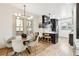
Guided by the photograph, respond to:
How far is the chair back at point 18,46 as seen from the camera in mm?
1960

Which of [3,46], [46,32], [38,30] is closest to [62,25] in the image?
[46,32]

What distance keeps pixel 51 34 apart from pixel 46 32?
0.32ft

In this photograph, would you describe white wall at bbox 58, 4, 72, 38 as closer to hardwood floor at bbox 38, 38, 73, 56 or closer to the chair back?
hardwood floor at bbox 38, 38, 73, 56

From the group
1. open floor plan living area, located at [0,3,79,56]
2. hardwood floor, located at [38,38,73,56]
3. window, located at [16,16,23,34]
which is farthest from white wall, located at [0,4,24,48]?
hardwood floor, located at [38,38,73,56]

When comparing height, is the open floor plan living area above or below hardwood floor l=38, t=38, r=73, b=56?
above

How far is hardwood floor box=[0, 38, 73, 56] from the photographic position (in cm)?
194

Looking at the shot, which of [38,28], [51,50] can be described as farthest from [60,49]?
[38,28]

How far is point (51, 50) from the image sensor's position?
197 cm

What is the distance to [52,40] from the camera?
202 cm

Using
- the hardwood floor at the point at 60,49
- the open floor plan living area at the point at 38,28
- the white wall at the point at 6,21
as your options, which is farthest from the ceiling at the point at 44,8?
the hardwood floor at the point at 60,49

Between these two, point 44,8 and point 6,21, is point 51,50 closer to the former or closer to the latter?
point 44,8

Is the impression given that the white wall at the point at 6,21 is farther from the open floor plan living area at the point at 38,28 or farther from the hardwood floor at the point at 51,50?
the hardwood floor at the point at 51,50

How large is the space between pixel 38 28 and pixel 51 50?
440 mm

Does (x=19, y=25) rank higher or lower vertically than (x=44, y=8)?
lower
